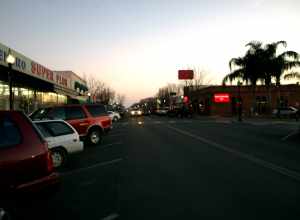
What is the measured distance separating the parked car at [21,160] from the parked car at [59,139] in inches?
219

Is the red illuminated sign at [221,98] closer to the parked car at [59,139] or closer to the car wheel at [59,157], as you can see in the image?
the parked car at [59,139]

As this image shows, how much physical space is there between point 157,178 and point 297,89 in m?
64.2

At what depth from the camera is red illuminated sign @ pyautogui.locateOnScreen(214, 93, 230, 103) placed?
66.5 meters

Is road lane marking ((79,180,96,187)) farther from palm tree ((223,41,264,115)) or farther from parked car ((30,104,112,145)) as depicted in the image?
palm tree ((223,41,264,115))

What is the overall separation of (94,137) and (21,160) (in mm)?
12813

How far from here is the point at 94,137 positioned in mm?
17750

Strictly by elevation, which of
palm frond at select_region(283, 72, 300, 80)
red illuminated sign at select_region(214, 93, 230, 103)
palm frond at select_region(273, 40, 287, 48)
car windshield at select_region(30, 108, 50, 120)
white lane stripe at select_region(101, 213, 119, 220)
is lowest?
white lane stripe at select_region(101, 213, 119, 220)

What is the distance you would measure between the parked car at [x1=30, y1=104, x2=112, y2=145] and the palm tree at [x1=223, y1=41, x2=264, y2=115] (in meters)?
35.5

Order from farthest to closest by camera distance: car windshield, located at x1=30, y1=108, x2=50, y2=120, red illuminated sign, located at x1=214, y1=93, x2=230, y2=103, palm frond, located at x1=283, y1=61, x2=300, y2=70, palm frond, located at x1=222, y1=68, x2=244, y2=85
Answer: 1. red illuminated sign, located at x1=214, y1=93, x2=230, y2=103
2. palm frond, located at x1=222, y1=68, x2=244, y2=85
3. palm frond, located at x1=283, y1=61, x2=300, y2=70
4. car windshield, located at x1=30, y1=108, x2=50, y2=120

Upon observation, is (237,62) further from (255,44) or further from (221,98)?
(221,98)

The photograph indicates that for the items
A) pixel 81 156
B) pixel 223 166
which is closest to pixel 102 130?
pixel 81 156

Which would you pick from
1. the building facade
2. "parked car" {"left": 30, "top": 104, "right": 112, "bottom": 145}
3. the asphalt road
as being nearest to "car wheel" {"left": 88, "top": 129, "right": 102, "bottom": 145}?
"parked car" {"left": 30, "top": 104, "right": 112, "bottom": 145}

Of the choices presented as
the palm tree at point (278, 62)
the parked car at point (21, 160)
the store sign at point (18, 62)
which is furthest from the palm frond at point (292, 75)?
the parked car at point (21, 160)

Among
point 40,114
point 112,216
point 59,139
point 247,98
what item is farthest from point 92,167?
point 247,98
